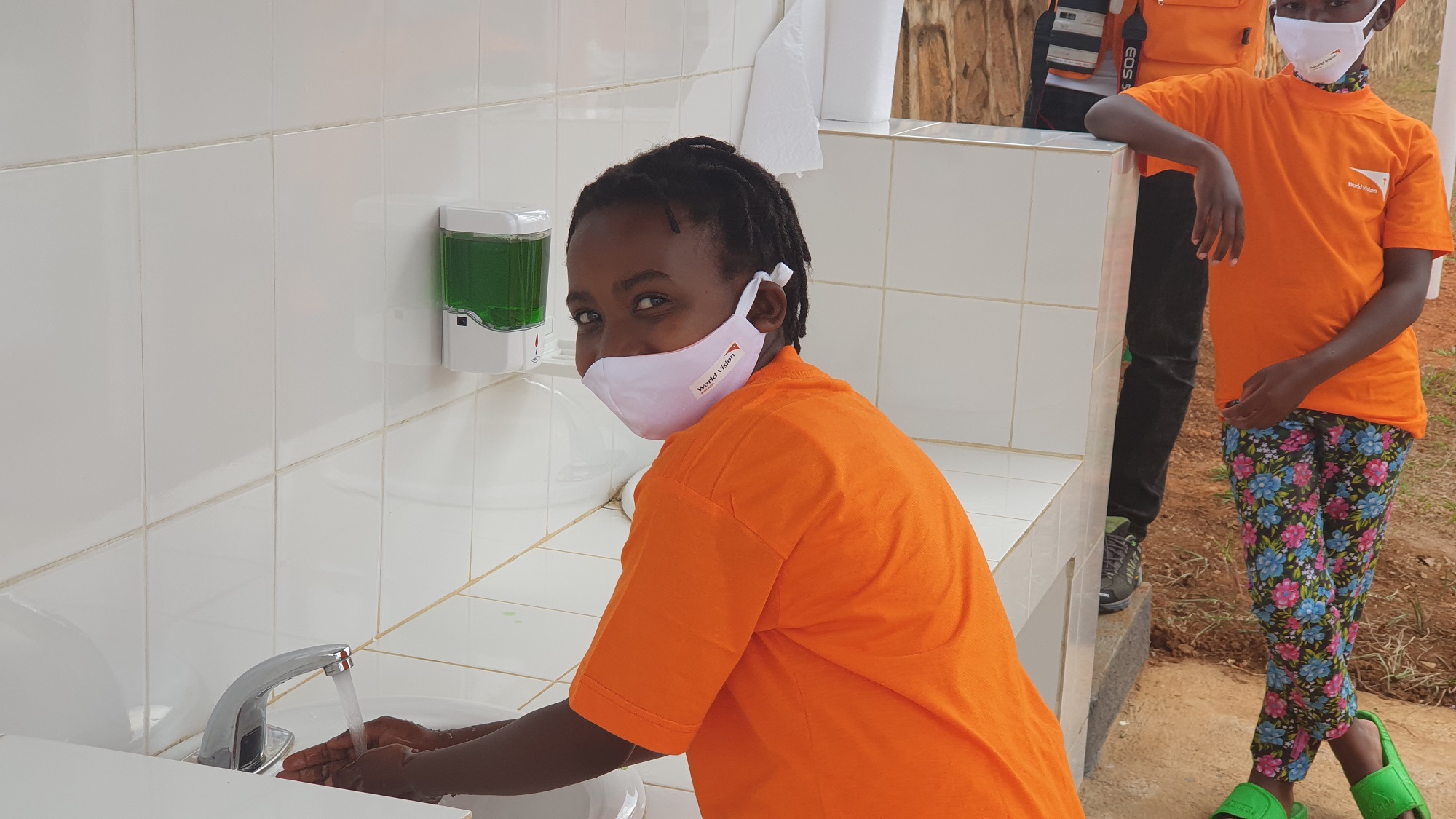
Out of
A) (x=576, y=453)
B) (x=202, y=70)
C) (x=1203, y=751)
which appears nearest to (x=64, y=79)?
(x=202, y=70)

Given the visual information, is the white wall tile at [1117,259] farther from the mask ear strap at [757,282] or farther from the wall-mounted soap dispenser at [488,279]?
the mask ear strap at [757,282]

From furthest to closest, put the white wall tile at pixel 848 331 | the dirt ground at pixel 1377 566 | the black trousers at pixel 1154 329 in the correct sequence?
the dirt ground at pixel 1377 566 < the black trousers at pixel 1154 329 < the white wall tile at pixel 848 331

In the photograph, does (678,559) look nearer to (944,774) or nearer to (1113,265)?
(944,774)

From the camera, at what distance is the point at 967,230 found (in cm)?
229

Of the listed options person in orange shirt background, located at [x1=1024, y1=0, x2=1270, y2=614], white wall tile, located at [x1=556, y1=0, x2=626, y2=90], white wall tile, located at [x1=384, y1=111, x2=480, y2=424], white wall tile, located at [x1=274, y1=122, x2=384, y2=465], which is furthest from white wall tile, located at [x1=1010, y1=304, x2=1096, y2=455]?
white wall tile, located at [x1=274, y1=122, x2=384, y2=465]

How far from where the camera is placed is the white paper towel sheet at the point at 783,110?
2.28m

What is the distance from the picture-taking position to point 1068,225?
2.23m

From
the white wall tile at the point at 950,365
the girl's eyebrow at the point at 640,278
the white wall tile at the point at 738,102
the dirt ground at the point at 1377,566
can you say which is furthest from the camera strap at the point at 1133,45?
the girl's eyebrow at the point at 640,278

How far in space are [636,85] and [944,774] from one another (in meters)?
1.26

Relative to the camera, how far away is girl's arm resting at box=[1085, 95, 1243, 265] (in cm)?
219

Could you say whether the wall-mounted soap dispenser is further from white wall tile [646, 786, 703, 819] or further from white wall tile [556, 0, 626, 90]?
white wall tile [646, 786, 703, 819]

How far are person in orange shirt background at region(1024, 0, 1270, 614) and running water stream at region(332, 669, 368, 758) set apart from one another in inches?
70.7

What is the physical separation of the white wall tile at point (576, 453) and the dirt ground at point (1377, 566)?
7.39 ft

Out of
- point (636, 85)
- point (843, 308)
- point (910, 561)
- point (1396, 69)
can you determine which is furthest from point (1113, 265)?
point (1396, 69)
